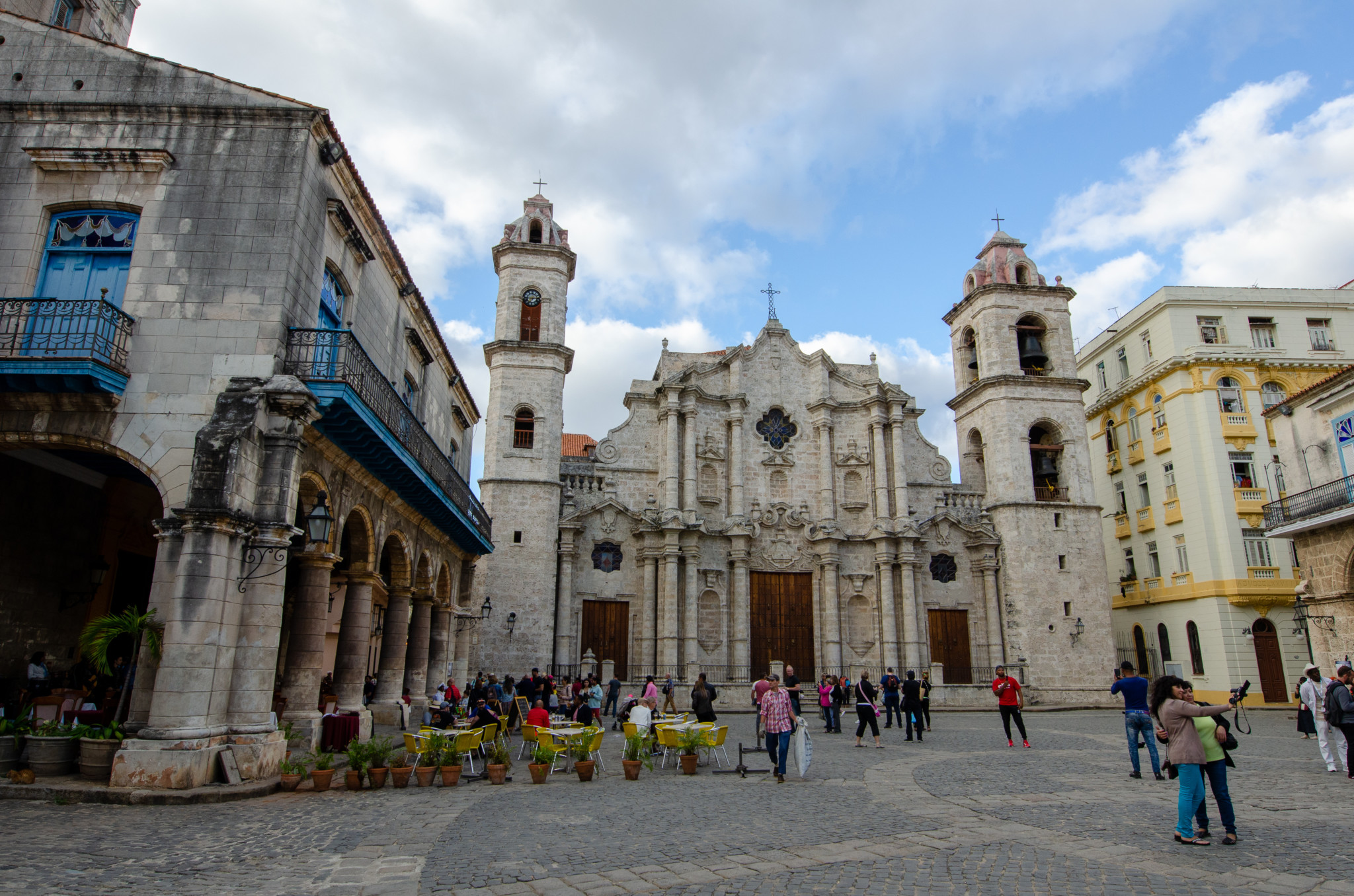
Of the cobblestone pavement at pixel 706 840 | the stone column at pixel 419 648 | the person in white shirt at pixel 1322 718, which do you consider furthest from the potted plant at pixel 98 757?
the person in white shirt at pixel 1322 718

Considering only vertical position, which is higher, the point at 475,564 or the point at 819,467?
the point at 819,467

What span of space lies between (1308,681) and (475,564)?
22422mm

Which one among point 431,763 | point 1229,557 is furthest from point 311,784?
point 1229,557

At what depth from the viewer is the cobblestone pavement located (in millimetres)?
6363

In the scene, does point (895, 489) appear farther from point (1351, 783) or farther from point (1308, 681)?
point (1351, 783)

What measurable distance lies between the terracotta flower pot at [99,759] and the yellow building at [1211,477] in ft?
107

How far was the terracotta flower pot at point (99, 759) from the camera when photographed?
1002 cm

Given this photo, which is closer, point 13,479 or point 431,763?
point 431,763

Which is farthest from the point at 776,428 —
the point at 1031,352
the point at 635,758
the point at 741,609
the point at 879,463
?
the point at 635,758

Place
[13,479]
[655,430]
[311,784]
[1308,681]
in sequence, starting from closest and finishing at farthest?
[311,784], [13,479], [1308,681], [655,430]

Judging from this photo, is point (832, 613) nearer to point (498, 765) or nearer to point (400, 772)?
point (498, 765)

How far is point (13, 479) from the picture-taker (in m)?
13.3

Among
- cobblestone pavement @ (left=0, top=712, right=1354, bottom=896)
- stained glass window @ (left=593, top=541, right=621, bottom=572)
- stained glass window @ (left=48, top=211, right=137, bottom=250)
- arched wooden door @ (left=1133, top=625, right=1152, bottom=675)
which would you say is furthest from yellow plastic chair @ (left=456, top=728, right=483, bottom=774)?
arched wooden door @ (left=1133, top=625, right=1152, bottom=675)

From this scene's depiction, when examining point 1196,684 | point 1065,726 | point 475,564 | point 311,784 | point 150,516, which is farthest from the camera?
point 1196,684
